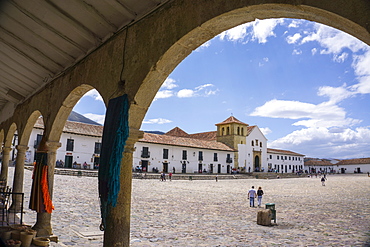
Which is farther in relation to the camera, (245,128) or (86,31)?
(245,128)

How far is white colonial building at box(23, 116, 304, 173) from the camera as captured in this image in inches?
1089

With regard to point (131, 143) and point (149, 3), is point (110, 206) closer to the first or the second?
point (131, 143)

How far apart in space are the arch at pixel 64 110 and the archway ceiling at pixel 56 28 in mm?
459

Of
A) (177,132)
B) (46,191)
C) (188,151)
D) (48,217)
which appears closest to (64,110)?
(46,191)

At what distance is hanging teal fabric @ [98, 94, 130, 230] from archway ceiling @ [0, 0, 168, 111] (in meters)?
0.94

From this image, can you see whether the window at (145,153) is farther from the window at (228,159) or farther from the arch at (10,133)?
the arch at (10,133)

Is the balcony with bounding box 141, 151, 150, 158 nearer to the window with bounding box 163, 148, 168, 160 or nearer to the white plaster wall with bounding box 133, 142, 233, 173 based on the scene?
the white plaster wall with bounding box 133, 142, 233, 173

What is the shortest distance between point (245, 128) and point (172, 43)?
141ft

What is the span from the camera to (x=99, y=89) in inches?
149

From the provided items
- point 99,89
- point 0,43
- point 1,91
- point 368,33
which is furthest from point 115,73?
point 1,91

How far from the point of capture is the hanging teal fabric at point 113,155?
3080 mm

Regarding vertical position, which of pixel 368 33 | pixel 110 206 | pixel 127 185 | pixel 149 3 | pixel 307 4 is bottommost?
pixel 110 206

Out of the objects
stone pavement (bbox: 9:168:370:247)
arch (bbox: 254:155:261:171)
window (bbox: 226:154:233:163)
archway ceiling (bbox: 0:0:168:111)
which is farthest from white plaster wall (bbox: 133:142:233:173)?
archway ceiling (bbox: 0:0:168:111)

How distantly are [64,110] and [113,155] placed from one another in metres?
2.38
